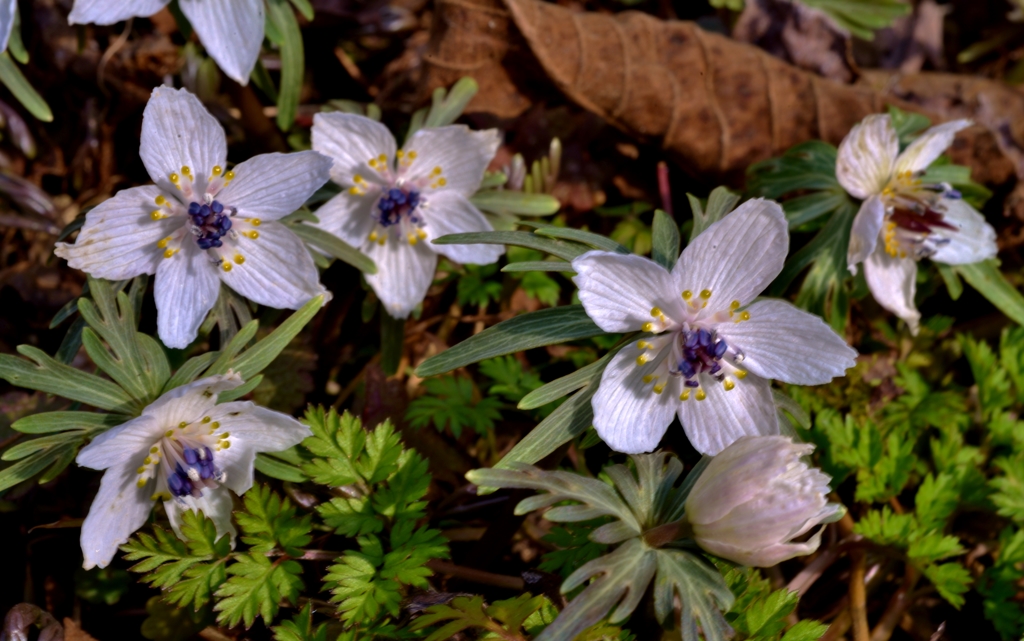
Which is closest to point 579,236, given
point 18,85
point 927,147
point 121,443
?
point 121,443

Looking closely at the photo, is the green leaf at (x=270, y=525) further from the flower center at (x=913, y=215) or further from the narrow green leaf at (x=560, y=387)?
the flower center at (x=913, y=215)

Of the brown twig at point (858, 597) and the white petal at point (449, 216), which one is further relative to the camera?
the white petal at point (449, 216)

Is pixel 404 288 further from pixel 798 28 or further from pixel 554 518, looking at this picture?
pixel 798 28

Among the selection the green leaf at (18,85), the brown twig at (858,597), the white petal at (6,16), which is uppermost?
the white petal at (6,16)

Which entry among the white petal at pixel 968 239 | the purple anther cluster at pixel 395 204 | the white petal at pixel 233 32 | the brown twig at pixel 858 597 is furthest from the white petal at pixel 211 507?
the white petal at pixel 968 239

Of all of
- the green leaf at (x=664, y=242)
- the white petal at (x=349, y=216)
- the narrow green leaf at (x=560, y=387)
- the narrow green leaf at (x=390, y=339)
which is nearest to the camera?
the narrow green leaf at (x=560, y=387)

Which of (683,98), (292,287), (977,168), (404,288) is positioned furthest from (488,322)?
(977,168)

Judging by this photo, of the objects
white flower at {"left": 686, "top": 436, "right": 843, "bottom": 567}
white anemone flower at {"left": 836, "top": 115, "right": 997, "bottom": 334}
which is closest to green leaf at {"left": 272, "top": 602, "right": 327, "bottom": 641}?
white flower at {"left": 686, "top": 436, "right": 843, "bottom": 567}

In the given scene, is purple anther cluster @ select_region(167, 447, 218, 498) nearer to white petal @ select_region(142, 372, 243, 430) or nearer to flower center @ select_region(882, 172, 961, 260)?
white petal @ select_region(142, 372, 243, 430)
